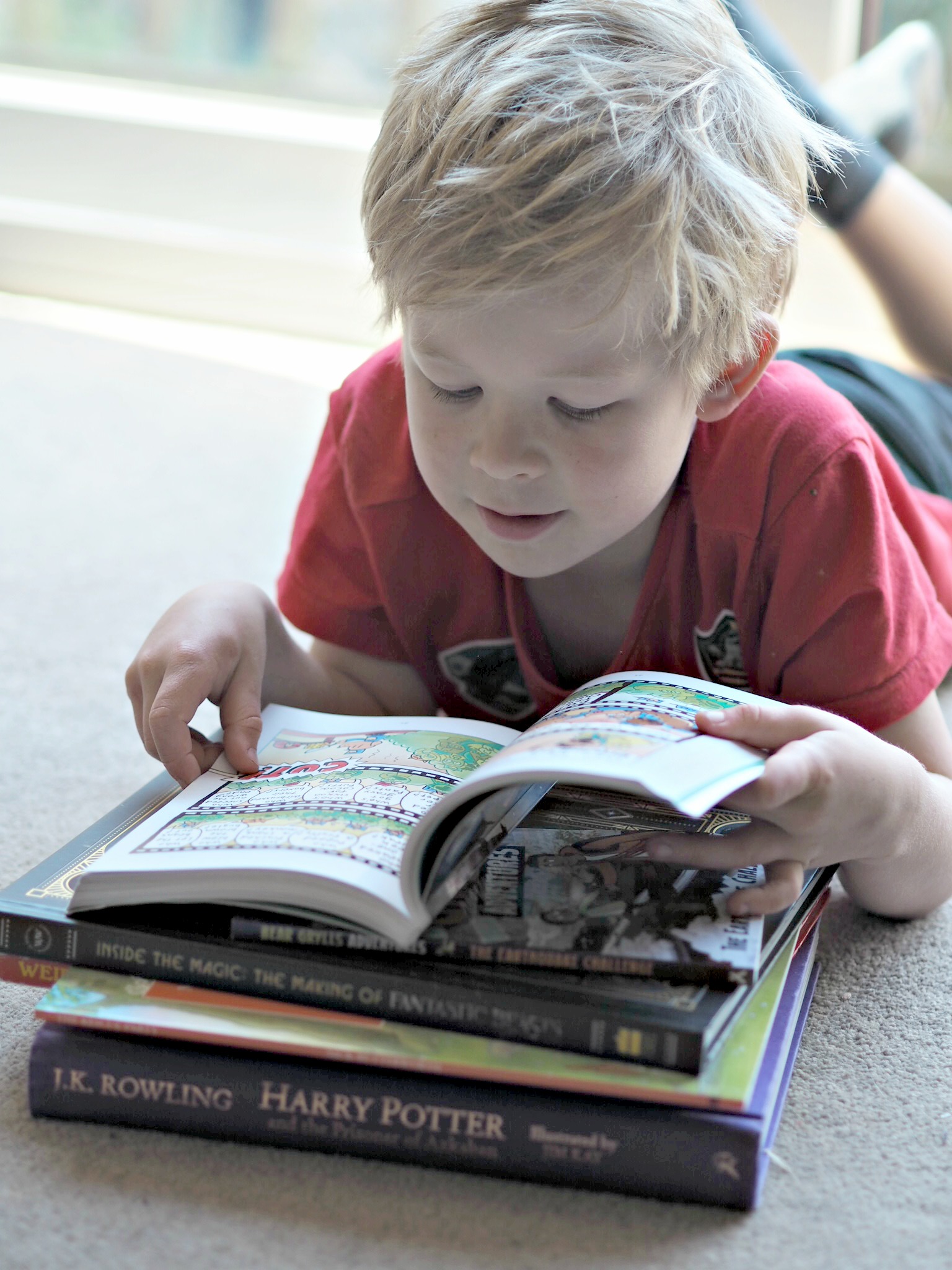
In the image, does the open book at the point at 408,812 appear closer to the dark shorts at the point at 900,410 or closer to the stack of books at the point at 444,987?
the stack of books at the point at 444,987

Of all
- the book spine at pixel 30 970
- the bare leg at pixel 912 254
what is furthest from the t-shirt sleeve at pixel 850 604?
the bare leg at pixel 912 254

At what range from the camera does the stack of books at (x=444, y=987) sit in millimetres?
535

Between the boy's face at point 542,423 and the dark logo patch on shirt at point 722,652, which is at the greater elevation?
the boy's face at point 542,423

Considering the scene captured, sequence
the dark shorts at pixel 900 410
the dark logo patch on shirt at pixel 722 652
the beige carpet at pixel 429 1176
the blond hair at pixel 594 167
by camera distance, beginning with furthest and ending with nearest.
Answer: the dark shorts at pixel 900 410, the dark logo patch on shirt at pixel 722 652, the blond hair at pixel 594 167, the beige carpet at pixel 429 1176

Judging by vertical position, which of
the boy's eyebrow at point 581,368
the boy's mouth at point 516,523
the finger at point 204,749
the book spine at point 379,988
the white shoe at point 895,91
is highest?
the white shoe at point 895,91

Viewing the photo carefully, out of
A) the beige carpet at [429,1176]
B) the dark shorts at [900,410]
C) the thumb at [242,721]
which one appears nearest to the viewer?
the beige carpet at [429,1176]

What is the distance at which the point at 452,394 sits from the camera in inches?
27.2

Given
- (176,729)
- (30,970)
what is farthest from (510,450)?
(30,970)

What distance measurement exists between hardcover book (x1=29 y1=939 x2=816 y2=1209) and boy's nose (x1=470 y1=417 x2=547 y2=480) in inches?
11.7

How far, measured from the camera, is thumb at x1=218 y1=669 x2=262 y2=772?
73 cm

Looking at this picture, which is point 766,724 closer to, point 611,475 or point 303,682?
point 611,475

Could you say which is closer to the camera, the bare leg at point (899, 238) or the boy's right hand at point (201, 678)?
the boy's right hand at point (201, 678)

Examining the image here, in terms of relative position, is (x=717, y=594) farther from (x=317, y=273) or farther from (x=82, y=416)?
(x=317, y=273)

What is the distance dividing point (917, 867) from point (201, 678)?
1.35ft
